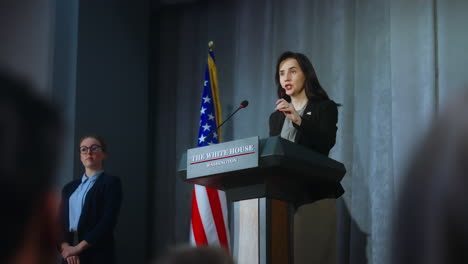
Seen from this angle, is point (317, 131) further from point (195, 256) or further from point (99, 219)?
point (195, 256)

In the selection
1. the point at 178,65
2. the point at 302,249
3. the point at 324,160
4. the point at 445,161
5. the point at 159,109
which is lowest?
the point at 302,249

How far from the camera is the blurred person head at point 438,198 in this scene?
0.44 meters

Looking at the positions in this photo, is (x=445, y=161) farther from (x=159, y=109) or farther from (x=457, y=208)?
(x=159, y=109)

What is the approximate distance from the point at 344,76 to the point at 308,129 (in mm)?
1929

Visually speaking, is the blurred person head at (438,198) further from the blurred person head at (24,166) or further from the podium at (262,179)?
the podium at (262,179)

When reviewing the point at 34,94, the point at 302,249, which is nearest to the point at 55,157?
the point at 34,94

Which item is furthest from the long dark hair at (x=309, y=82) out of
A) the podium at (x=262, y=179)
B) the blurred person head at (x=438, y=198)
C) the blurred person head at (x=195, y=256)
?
the blurred person head at (x=438, y=198)

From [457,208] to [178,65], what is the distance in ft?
19.5

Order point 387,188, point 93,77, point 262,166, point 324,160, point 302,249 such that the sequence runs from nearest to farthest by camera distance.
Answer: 1. point 262,166
2. point 324,160
3. point 302,249
4. point 387,188
5. point 93,77

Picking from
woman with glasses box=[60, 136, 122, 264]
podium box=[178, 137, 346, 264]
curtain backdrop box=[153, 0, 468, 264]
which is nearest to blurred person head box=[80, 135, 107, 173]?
woman with glasses box=[60, 136, 122, 264]

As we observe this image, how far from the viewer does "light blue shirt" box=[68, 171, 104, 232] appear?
4.64 meters

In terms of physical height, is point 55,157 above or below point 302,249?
above

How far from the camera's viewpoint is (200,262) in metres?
0.55

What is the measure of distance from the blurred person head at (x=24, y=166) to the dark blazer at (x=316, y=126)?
2.86 metres
